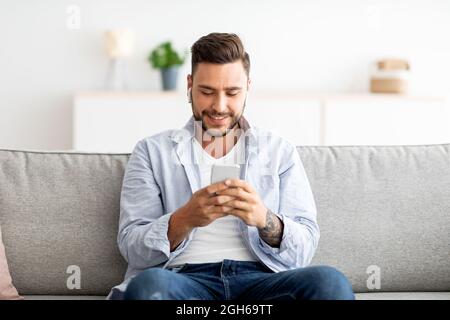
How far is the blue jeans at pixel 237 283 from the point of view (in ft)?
5.20

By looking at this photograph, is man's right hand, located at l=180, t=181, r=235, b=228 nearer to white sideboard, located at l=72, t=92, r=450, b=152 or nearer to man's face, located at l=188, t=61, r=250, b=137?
man's face, located at l=188, t=61, r=250, b=137

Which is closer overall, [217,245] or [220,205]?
[220,205]

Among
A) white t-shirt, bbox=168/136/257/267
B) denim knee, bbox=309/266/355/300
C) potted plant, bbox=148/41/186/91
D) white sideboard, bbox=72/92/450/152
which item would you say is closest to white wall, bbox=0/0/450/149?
potted plant, bbox=148/41/186/91

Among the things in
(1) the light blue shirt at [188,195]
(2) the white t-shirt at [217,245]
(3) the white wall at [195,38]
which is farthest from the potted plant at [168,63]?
(2) the white t-shirt at [217,245]

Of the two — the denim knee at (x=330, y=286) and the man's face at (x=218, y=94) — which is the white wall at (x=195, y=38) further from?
the denim knee at (x=330, y=286)

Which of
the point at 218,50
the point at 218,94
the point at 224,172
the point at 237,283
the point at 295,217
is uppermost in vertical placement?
the point at 218,50

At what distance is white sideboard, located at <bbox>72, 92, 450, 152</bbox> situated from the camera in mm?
4414

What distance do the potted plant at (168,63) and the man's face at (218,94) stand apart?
2.66 metres

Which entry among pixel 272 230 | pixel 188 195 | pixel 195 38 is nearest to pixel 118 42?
pixel 195 38

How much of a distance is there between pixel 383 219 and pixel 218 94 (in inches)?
25.6

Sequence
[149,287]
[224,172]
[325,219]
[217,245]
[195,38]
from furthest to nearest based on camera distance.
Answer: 1. [195,38]
2. [325,219]
3. [217,245]
4. [224,172]
5. [149,287]

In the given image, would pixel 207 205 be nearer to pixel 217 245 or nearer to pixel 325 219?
pixel 217 245

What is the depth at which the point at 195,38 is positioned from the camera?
15.9 feet
